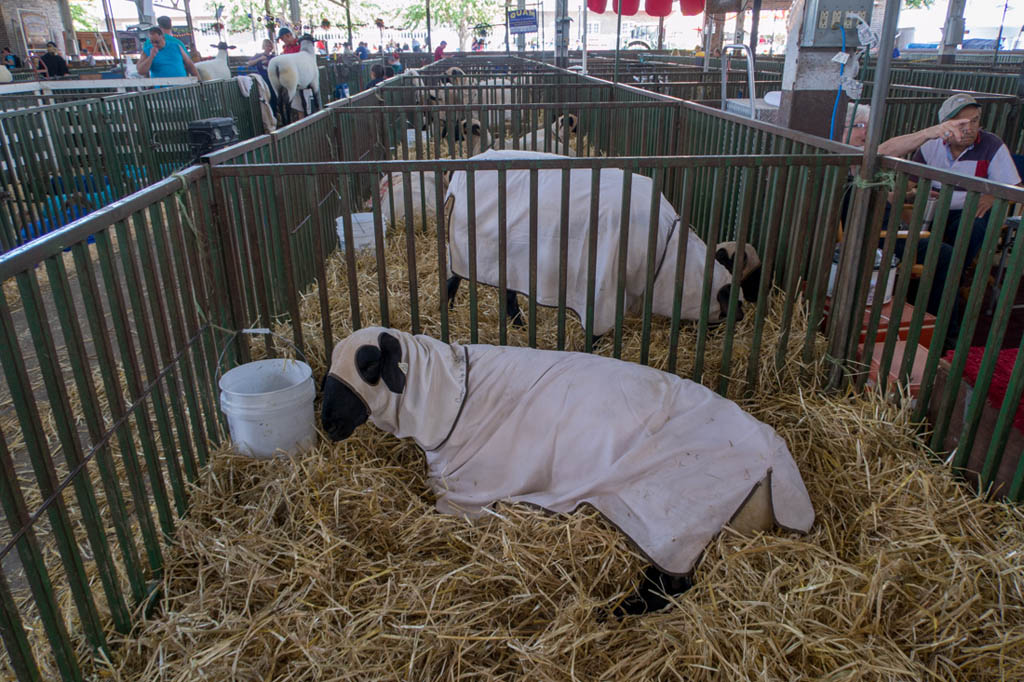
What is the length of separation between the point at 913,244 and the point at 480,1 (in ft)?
212

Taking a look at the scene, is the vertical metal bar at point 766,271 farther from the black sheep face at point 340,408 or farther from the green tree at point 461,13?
the green tree at point 461,13

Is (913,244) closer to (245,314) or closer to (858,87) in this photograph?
(858,87)

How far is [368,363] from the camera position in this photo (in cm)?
296

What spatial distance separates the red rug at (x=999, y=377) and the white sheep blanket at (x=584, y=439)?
912 mm

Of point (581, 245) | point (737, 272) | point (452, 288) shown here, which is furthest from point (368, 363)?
point (452, 288)

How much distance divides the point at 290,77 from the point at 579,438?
37.8 feet

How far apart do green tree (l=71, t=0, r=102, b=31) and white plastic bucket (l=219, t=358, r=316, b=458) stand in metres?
59.6

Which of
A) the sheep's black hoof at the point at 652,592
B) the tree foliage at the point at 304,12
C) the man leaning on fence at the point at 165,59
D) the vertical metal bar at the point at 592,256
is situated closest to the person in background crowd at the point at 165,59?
the man leaning on fence at the point at 165,59

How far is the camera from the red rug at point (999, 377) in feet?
9.27

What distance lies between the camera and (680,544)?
252 centimetres

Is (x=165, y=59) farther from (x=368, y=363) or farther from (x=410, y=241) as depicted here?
(x=368, y=363)

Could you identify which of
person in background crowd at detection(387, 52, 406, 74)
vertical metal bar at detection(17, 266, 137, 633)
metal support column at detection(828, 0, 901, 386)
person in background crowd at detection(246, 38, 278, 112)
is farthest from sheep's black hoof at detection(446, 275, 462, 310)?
person in background crowd at detection(387, 52, 406, 74)

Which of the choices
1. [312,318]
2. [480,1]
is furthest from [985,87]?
[480,1]

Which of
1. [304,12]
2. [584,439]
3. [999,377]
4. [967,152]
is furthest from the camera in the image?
[304,12]
